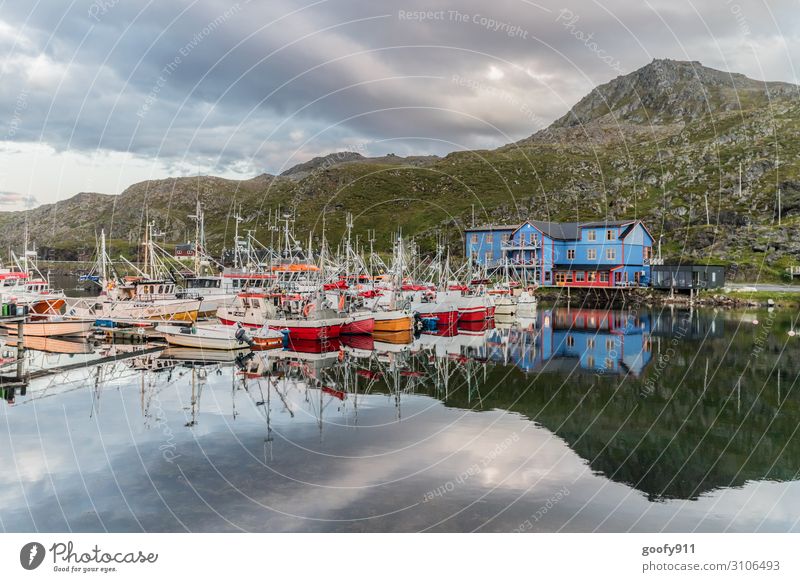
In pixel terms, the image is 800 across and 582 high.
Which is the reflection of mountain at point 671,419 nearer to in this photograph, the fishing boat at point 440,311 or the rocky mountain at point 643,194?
the fishing boat at point 440,311

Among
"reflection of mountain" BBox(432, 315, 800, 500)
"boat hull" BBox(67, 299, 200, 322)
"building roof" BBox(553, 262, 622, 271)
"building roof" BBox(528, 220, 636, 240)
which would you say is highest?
"building roof" BBox(528, 220, 636, 240)

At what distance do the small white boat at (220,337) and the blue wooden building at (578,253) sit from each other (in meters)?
59.3

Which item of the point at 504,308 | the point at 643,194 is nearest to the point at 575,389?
the point at 504,308

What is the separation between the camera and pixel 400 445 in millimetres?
20969

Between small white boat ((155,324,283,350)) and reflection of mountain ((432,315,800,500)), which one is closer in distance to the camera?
reflection of mountain ((432,315,800,500))

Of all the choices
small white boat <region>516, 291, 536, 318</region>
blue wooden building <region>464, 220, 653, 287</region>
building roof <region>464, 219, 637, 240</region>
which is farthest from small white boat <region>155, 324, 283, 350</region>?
building roof <region>464, 219, 637, 240</region>

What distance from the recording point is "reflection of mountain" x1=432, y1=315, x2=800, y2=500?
61.4 ft

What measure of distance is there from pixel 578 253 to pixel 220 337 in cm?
7332

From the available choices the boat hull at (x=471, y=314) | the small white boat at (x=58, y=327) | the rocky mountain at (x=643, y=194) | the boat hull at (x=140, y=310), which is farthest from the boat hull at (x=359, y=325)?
the rocky mountain at (x=643, y=194)

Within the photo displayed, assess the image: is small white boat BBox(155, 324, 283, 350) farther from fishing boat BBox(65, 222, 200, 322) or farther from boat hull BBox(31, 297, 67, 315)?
boat hull BBox(31, 297, 67, 315)

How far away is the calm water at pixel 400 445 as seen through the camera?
49.6ft

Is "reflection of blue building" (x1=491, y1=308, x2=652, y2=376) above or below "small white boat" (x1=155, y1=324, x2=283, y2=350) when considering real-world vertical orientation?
below

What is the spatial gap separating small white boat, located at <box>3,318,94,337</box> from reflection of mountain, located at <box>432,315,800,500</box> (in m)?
30.4

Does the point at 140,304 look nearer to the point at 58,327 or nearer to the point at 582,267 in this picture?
the point at 58,327
